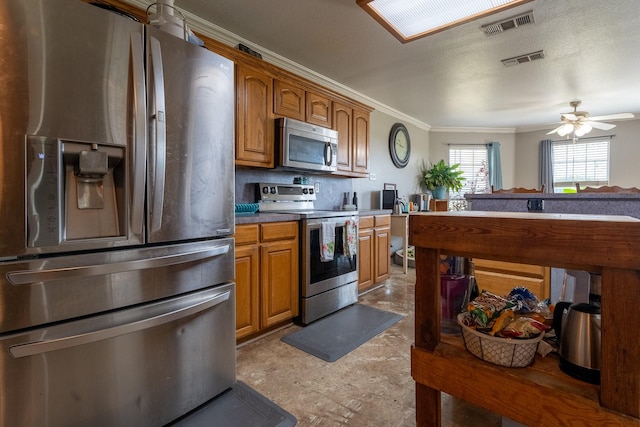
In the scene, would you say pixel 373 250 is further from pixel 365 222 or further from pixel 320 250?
pixel 320 250

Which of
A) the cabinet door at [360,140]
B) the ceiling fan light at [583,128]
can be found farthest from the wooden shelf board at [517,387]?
the ceiling fan light at [583,128]

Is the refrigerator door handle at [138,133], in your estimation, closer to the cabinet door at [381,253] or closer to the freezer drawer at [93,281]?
the freezer drawer at [93,281]

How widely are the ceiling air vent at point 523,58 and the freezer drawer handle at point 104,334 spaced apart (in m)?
3.56

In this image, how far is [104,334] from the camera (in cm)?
122

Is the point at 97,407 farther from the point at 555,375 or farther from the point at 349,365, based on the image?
the point at 555,375

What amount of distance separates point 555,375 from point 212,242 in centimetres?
147

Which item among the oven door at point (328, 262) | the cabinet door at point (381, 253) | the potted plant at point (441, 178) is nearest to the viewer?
the oven door at point (328, 262)

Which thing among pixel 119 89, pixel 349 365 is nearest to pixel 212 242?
pixel 119 89

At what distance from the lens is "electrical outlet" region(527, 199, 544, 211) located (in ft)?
7.45

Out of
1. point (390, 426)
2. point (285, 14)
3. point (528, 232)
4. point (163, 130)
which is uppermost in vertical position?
point (285, 14)

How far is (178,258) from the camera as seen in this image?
144 cm

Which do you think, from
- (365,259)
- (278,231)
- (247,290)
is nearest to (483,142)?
(365,259)

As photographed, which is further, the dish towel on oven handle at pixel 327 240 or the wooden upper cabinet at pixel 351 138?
the wooden upper cabinet at pixel 351 138

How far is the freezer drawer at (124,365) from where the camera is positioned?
110cm
